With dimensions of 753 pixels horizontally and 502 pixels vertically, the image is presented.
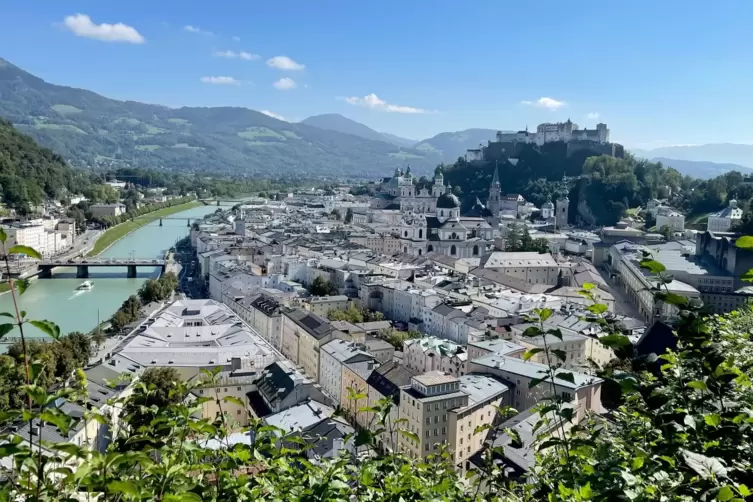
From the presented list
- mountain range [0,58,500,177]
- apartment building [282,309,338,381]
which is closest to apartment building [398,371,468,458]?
apartment building [282,309,338,381]

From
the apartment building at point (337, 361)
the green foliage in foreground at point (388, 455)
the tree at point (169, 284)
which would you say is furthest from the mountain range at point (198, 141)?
the green foliage in foreground at point (388, 455)

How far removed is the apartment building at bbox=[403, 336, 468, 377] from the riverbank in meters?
15.4

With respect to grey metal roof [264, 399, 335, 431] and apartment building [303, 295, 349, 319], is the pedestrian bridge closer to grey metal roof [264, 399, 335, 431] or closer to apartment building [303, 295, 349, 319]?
apartment building [303, 295, 349, 319]

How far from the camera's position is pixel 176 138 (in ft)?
325

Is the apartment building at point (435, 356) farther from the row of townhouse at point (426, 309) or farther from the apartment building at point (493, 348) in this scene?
the row of townhouse at point (426, 309)

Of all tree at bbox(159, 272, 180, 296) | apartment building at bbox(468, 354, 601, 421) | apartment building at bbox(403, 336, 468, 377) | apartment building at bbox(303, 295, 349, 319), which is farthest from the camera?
tree at bbox(159, 272, 180, 296)

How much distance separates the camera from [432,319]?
1119cm

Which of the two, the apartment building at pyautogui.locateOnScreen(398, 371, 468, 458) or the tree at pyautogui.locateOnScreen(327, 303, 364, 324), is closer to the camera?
the apartment building at pyautogui.locateOnScreen(398, 371, 468, 458)

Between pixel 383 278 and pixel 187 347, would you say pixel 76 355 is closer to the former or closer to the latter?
pixel 187 347

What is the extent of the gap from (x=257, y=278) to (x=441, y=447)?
42.2 feet

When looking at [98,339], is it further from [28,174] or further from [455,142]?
[455,142]

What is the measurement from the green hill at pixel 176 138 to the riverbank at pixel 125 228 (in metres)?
40.1

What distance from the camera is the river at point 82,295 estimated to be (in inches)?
489

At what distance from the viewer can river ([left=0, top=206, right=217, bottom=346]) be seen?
12426 millimetres
